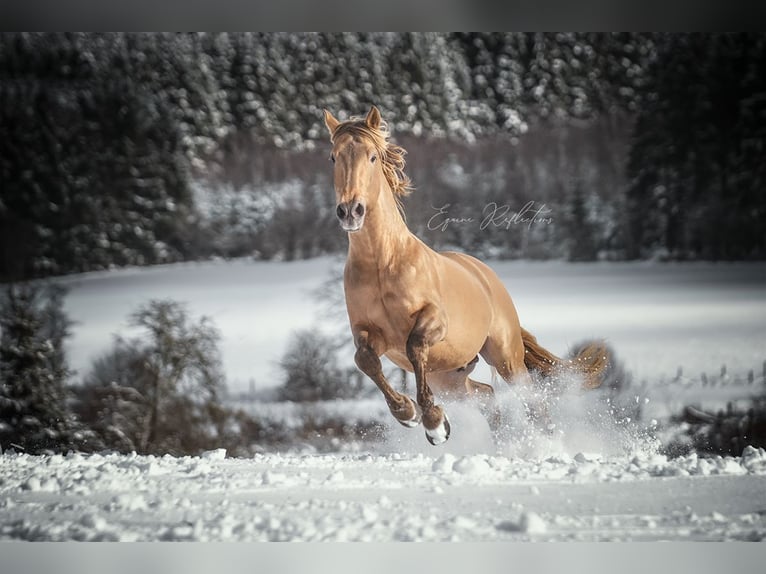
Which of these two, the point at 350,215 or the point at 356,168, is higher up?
the point at 356,168

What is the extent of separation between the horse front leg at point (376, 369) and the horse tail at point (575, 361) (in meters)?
0.96

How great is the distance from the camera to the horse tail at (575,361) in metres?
4.71

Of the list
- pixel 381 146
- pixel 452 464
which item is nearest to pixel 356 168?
pixel 381 146

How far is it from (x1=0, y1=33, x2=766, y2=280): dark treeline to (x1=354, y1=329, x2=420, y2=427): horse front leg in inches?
46.9

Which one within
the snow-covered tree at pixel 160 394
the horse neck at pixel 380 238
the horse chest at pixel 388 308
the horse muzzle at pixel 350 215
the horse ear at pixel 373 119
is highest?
the horse ear at pixel 373 119

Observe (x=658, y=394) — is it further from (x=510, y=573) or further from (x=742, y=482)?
(x=510, y=573)

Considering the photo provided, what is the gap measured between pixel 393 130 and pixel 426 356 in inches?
65.6

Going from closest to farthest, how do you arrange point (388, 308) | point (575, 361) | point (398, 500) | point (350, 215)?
point (398, 500) < point (350, 215) < point (388, 308) < point (575, 361)

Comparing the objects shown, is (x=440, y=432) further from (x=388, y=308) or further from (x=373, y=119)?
(x=373, y=119)

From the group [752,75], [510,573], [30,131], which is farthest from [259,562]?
[752,75]

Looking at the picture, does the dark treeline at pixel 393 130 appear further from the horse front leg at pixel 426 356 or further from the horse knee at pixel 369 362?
the horse knee at pixel 369 362

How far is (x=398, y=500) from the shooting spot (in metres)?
3.80

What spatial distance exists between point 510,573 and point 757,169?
3008 millimetres

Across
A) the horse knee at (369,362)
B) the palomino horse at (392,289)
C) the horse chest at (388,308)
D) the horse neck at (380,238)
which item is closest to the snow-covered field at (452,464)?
the palomino horse at (392,289)
